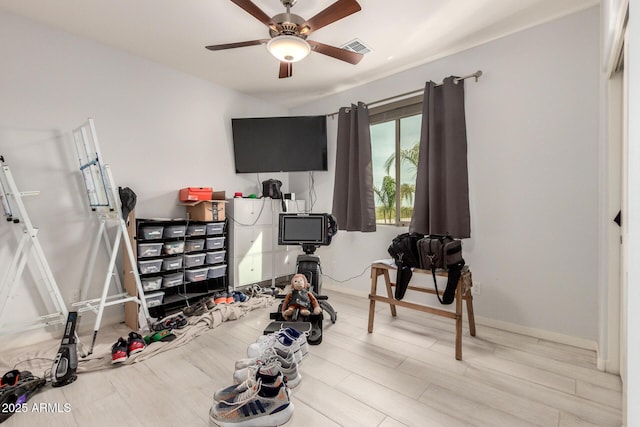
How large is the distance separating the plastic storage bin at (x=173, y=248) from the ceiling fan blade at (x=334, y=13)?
7.36ft

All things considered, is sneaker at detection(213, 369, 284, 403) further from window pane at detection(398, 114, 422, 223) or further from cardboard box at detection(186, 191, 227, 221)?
window pane at detection(398, 114, 422, 223)

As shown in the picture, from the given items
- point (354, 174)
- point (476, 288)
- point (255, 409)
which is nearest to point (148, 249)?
point (255, 409)

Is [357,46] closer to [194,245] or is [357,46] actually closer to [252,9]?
[252,9]

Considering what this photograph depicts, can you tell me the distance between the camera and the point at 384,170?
352cm

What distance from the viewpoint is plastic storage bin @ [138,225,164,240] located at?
2693 mm

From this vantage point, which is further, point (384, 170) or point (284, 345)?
point (384, 170)

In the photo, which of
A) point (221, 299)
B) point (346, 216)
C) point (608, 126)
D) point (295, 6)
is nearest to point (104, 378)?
point (221, 299)

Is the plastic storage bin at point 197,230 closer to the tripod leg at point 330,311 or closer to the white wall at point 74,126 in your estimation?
the white wall at point 74,126

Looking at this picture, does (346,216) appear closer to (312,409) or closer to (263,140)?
(263,140)

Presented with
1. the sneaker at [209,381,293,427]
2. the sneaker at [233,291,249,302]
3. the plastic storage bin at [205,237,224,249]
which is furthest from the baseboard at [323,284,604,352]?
the plastic storage bin at [205,237,224,249]

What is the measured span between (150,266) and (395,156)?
278cm

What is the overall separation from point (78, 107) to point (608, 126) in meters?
4.02

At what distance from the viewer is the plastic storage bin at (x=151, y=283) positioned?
2.68m

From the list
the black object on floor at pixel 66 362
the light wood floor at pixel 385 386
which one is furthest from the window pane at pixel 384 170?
the black object on floor at pixel 66 362
